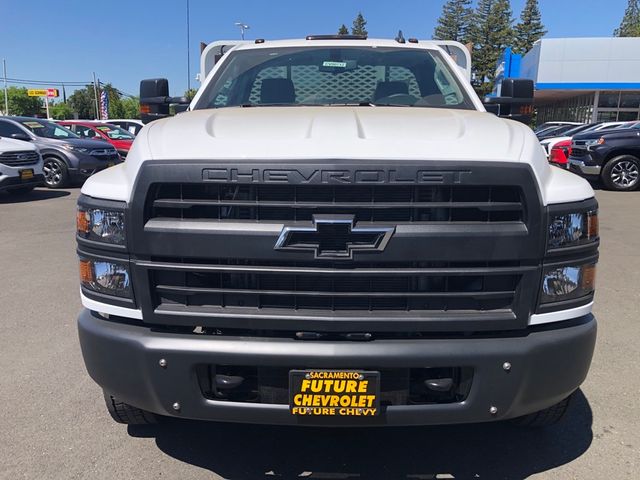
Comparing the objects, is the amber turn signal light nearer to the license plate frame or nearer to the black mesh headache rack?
the black mesh headache rack

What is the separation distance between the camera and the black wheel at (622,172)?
13008mm

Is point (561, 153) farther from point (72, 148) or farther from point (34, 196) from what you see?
point (34, 196)

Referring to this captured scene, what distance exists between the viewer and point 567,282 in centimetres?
238

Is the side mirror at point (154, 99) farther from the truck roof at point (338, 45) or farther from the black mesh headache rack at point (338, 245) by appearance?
the black mesh headache rack at point (338, 245)

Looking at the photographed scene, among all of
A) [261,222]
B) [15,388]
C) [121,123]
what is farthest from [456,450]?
[121,123]

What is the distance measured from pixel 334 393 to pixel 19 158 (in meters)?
11.0

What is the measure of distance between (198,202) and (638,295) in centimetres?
486

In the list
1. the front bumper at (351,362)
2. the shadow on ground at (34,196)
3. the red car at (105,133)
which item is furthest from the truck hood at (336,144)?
the red car at (105,133)

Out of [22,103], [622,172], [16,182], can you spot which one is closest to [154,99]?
[16,182]

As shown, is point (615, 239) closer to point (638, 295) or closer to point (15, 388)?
point (638, 295)

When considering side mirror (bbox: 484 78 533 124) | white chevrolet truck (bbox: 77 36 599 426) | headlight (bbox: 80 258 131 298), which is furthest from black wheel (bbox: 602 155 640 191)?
headlight (bbox: 80 258 131 298)

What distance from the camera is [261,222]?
2270mm

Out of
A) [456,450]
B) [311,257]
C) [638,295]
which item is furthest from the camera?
[638,295]

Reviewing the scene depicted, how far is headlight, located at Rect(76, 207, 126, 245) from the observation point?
7.73ft
